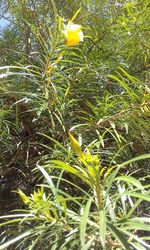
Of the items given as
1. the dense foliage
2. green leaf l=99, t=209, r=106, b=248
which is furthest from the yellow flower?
green leaf l=99, t=209, r=106, b=248

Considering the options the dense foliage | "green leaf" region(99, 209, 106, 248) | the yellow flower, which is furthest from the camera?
the dense foliage

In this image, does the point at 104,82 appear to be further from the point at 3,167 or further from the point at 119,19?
the point at 3,167

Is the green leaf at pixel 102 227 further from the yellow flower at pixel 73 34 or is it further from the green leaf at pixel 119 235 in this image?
the yellow flower at pixel 73 34

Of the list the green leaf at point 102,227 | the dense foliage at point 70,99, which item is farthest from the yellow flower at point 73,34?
the green leaf at point 102,227

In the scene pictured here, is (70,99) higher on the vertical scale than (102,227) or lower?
higher

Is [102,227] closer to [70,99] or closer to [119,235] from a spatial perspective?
[119,235]

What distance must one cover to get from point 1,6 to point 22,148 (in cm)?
60

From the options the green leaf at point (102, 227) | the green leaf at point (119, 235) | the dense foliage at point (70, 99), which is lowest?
the green leaf at point (119, 235)

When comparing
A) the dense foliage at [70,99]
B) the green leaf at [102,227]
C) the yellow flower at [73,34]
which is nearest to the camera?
the green leaf at [102,227]

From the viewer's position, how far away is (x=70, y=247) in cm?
72

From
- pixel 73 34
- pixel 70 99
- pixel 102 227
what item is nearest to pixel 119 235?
pixel 102 227

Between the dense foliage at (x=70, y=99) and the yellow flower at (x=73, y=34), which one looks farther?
the dense foliage at (x=70, y=99)

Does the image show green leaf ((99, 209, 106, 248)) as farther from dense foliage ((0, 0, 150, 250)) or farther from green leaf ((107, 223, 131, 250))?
dense foliage ((0, 0, 150, 250))

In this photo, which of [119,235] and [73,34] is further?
[73,34]
